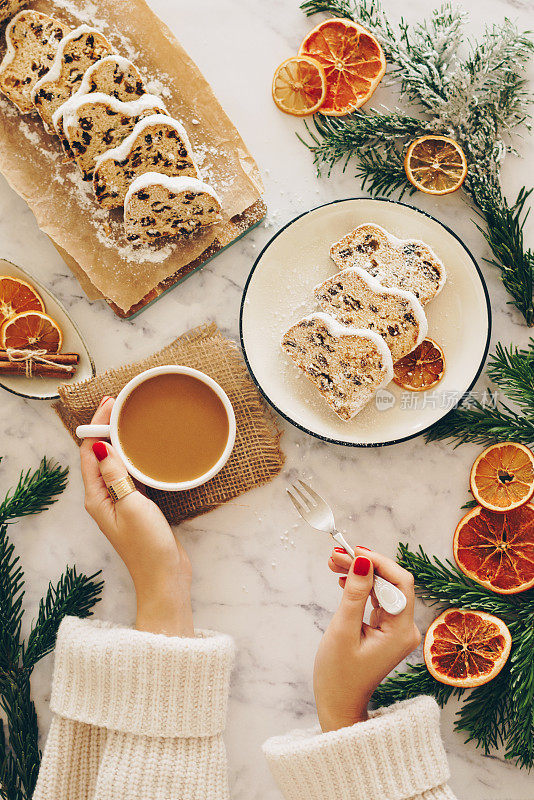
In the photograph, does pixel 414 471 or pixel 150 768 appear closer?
pixel 150 768

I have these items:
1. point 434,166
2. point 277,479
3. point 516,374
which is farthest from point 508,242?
point 277,479

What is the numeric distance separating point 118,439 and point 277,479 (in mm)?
594

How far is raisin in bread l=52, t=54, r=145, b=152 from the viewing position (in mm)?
2148

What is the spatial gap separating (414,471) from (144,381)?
102 cm

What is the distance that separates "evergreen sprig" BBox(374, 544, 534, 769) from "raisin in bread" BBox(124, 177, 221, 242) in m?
1.36

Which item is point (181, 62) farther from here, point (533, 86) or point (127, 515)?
point (127, 515)

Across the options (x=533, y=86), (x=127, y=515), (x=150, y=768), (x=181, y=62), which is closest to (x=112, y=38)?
(x=181, y=62)

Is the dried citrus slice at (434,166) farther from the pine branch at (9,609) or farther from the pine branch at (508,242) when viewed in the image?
the pine branch at (9,609)

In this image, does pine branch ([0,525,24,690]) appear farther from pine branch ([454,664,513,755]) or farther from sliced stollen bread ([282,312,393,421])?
pine branch ([454,664,513,755])

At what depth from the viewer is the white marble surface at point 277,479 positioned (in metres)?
2.33

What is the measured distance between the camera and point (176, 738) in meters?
2.08

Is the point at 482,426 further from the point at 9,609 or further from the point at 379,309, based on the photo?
the point at 9,609

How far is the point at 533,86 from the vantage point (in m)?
2.29

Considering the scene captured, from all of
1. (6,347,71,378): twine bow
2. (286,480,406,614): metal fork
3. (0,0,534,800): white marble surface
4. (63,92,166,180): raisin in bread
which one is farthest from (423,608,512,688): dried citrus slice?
(63,92,166,180): raisin in bread
